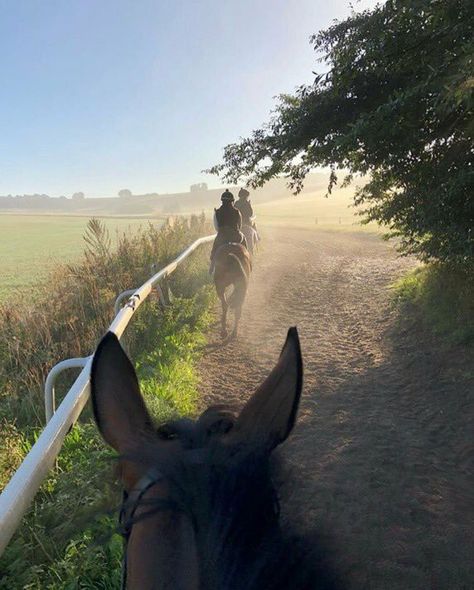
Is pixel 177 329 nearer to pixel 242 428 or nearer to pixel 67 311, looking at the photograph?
pixel 67 311

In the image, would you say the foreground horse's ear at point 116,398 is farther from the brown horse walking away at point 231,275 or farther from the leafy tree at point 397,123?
the brown horse walking away at point 231,275

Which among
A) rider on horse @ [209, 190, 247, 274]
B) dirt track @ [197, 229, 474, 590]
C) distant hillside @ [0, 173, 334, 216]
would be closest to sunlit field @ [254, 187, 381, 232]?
rider on horse @ [209, 190, 247, 274]

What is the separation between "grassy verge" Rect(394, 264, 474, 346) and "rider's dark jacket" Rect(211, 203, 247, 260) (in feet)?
12.1

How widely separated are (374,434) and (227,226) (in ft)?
18.3

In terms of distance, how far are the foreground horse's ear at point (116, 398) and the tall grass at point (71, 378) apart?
19 centimetres

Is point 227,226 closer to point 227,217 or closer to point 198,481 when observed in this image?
point 227,217

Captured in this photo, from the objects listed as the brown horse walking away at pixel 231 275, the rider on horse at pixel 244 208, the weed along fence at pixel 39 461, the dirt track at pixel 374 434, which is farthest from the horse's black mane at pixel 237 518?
the rider on horse at pixel 244 208

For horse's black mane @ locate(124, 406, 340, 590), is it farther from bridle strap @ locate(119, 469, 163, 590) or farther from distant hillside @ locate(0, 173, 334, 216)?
distant hillside @ locate(0, 173, 334, 216)

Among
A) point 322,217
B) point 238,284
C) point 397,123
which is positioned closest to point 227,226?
point 238,284

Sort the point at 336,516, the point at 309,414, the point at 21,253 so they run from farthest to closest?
the point at 21,253, the point at 309,414, the point at 336,516

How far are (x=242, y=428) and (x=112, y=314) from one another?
5828mm

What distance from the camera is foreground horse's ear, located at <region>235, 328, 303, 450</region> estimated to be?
1.35m

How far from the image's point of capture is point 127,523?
120cm

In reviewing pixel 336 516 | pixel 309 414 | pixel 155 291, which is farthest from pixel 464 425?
pixel 155 291
